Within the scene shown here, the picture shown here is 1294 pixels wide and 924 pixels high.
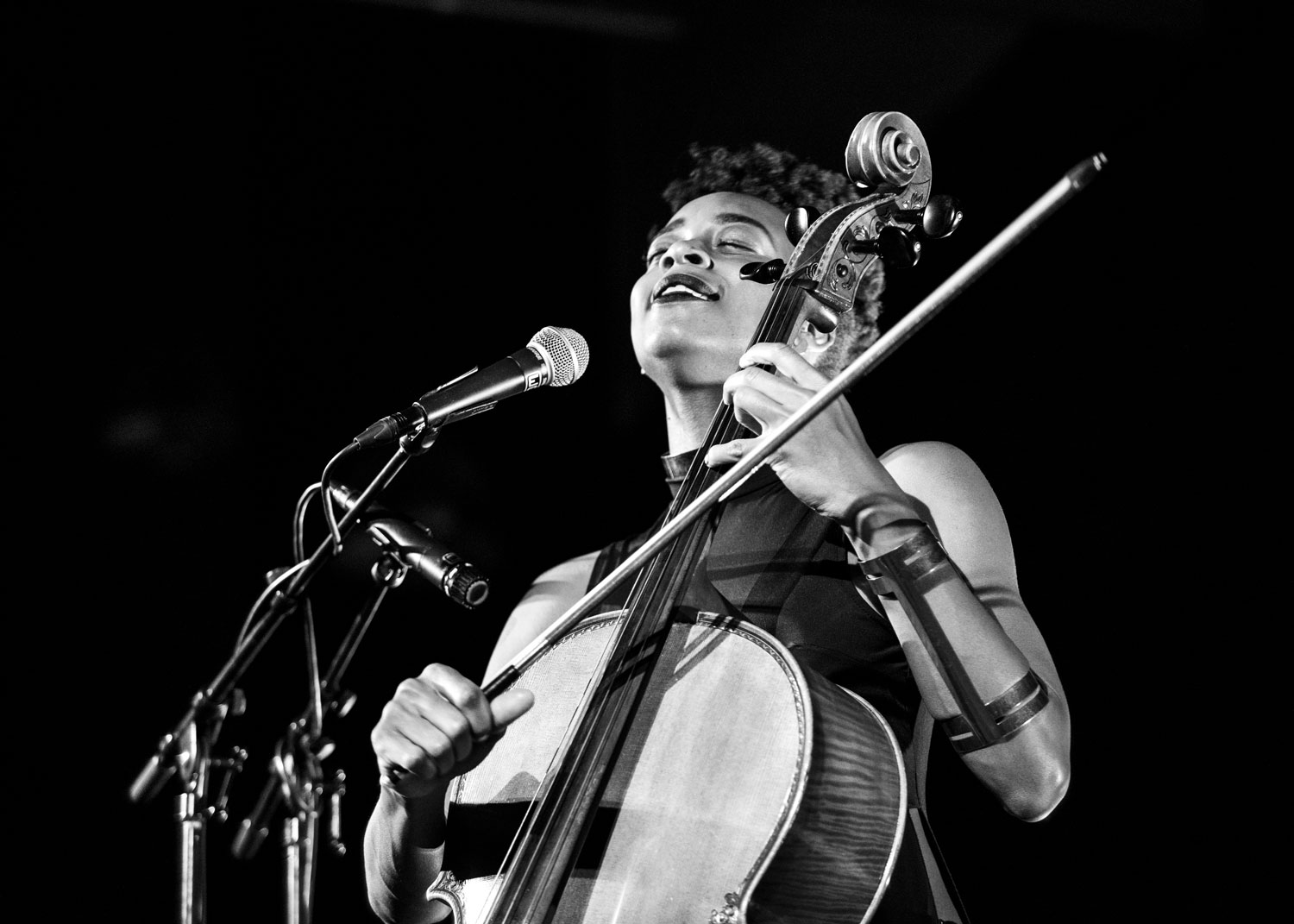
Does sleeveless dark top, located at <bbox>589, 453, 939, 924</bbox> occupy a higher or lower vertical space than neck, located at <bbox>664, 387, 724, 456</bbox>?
lower

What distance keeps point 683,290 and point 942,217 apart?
0.57m

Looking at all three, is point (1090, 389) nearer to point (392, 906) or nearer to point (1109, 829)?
point (1109, 829)

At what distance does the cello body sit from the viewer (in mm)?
1156

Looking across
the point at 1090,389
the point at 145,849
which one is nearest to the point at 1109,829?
the point at 1090,389

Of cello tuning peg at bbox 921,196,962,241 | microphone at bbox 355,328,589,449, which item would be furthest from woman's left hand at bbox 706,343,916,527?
microphone at bbox 355,328,589,449

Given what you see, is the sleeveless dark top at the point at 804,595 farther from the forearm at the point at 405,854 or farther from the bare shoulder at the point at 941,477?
the forearm at the point at 405,854

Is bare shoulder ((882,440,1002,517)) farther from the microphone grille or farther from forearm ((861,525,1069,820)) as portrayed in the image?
the microphone grille

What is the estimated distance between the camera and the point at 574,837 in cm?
124

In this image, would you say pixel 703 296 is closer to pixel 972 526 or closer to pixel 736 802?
pixel 972 526

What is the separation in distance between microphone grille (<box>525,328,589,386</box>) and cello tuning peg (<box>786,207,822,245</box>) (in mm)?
367

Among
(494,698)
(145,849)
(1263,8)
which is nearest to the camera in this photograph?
(494,698)

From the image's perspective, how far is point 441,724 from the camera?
1.30 meters

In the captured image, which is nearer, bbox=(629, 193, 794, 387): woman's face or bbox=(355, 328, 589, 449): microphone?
bbox=(355, 328, 589, 449): microphone

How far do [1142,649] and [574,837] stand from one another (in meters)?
1.42
